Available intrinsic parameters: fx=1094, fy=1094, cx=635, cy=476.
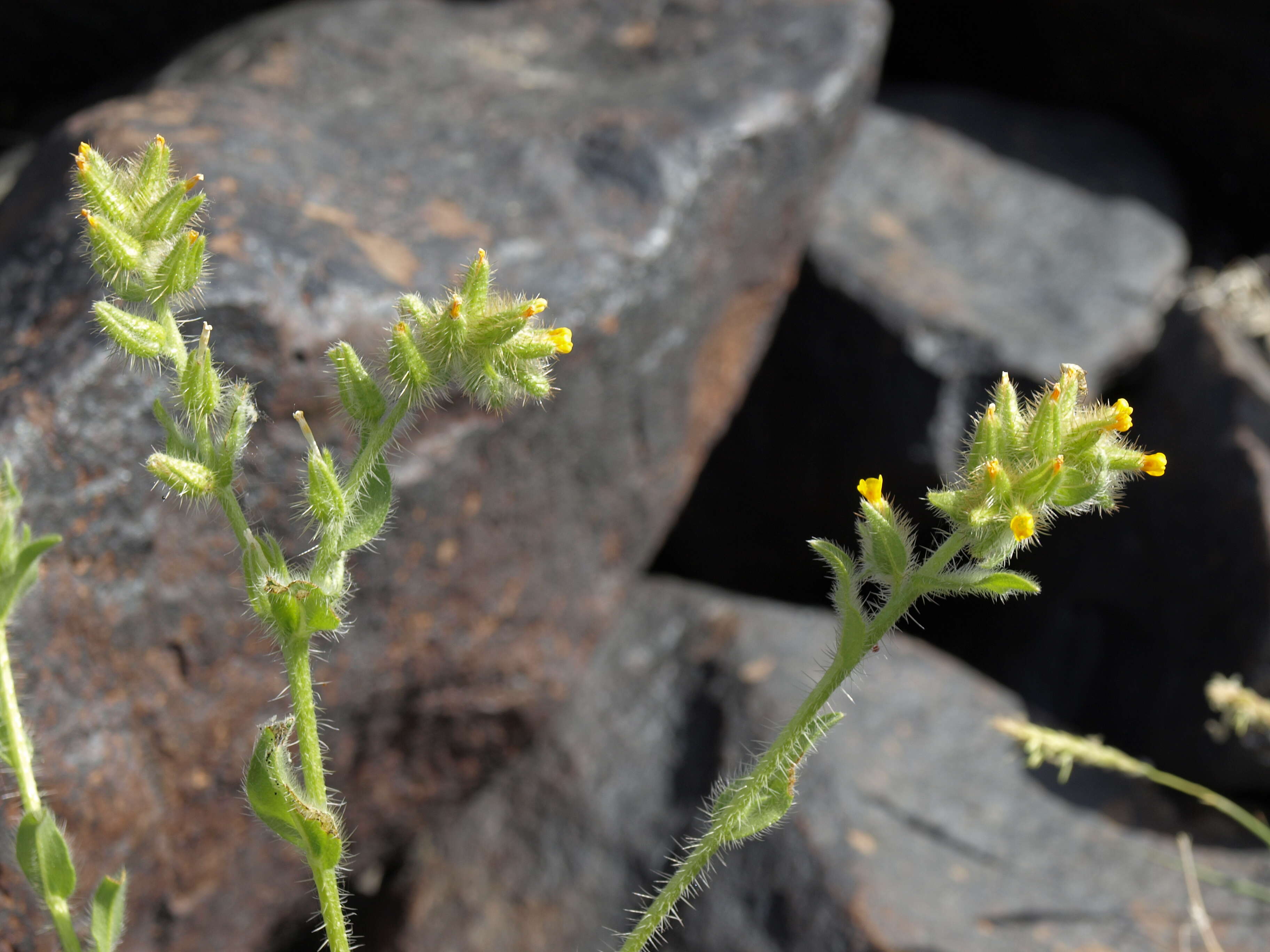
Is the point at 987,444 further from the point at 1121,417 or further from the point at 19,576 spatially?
the point at 19,576

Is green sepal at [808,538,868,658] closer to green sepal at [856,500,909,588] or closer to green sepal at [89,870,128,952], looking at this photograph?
green sepal at [856,500,909,588]

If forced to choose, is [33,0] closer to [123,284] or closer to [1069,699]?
[123,284]

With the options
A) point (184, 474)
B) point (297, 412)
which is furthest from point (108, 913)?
point (297, 412)

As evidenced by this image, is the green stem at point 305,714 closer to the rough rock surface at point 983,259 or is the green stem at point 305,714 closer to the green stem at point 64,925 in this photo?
the green stem at point 64,925

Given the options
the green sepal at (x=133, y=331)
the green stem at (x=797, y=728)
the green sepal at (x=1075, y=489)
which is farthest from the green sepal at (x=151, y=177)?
the green sepal at (x=1075, y=489)

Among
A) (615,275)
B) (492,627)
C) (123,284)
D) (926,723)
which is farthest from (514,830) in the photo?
(123,284)

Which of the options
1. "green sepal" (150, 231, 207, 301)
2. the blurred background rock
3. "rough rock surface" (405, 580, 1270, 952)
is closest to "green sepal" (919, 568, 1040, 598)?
"green sepal" (150, 231, 207, 301)
